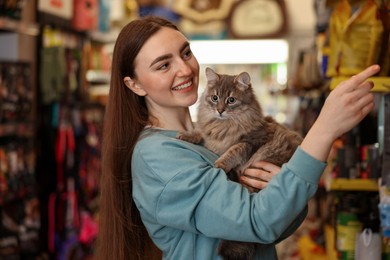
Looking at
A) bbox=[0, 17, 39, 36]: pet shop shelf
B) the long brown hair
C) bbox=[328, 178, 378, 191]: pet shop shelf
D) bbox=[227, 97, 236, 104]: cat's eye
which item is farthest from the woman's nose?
bbox=[0, 17, 39, 36]: pet shop shelf

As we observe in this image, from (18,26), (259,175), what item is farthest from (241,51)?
(259,175)

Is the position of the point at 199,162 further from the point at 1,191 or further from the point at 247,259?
the point at 1,191

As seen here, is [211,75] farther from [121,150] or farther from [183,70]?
[121,150]

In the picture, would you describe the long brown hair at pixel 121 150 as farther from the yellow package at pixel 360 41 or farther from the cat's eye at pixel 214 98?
the yellow package at pixel 360 41

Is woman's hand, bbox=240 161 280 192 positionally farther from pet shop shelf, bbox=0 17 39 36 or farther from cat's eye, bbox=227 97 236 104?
pet shop shelf, bbox=0 17 39 36

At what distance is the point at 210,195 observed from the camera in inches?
60.4

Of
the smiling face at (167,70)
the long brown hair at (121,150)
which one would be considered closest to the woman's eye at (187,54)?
the smiling face at (167,70)

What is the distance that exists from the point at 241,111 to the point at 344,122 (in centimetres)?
64

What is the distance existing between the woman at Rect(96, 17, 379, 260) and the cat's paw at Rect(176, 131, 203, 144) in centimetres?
4

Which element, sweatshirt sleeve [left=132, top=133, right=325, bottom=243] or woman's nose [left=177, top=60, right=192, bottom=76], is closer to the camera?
sweatshirt sleeve [left=132, top=133, right=325, bottom=243]

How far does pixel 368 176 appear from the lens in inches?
Result: 89.9

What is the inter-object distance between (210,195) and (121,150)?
487 millimetres

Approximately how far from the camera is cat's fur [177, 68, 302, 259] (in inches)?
68.4

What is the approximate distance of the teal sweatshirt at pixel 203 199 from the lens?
1414 mm
